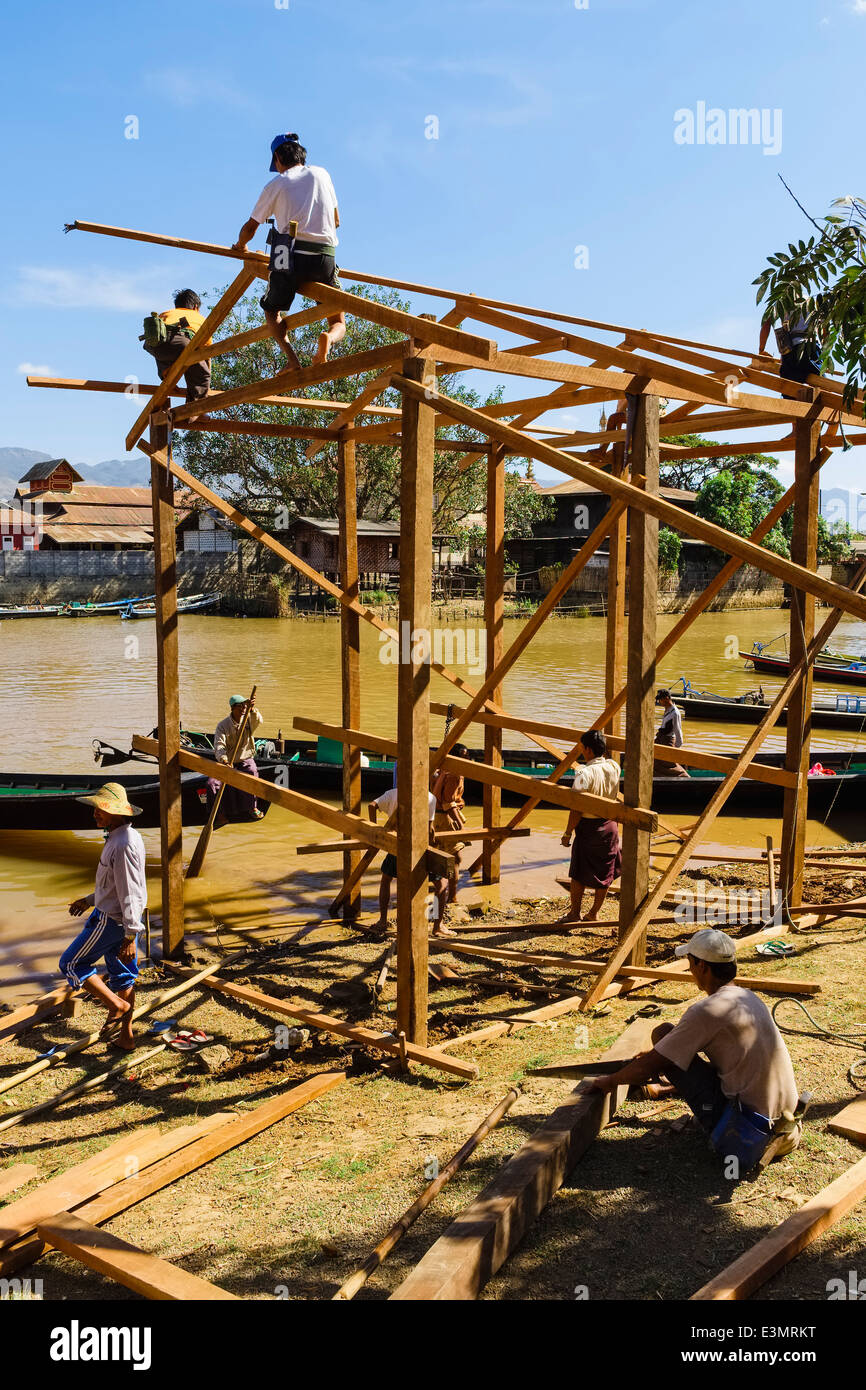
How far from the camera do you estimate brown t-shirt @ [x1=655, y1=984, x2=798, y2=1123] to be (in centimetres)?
411

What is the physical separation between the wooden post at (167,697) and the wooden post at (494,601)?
2938 millimetres

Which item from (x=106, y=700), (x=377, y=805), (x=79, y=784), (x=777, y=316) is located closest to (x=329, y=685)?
(x=106, y=700)

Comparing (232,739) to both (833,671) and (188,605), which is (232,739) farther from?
(188,605)

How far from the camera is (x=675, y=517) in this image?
5094mm

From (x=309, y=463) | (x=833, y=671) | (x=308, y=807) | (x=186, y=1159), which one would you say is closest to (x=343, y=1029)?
(x=308, y=807)

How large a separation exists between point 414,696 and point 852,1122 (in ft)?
9.18

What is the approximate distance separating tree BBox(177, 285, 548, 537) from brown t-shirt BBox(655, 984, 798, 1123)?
3149 centimetres

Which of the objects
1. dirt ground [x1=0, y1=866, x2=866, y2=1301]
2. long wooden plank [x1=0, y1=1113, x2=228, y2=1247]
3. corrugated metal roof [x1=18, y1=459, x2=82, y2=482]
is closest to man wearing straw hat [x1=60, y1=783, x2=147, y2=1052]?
dirt ground [x1=0, y1=866, x2=866, y2=1301]

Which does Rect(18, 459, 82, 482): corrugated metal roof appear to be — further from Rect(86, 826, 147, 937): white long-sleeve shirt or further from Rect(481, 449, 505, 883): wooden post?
Rect(86, 826, 147, 937): white long-sleeve shirt

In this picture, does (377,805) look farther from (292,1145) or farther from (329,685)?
(329,685)

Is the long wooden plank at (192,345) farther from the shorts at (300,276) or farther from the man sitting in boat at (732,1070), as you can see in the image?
the man sitting in boat at (732,1070)

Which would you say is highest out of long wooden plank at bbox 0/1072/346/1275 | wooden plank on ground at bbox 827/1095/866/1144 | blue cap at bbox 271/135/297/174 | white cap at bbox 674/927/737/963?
blue cap at bbox 271/135/297/174

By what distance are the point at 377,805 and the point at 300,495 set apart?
1451 inches
